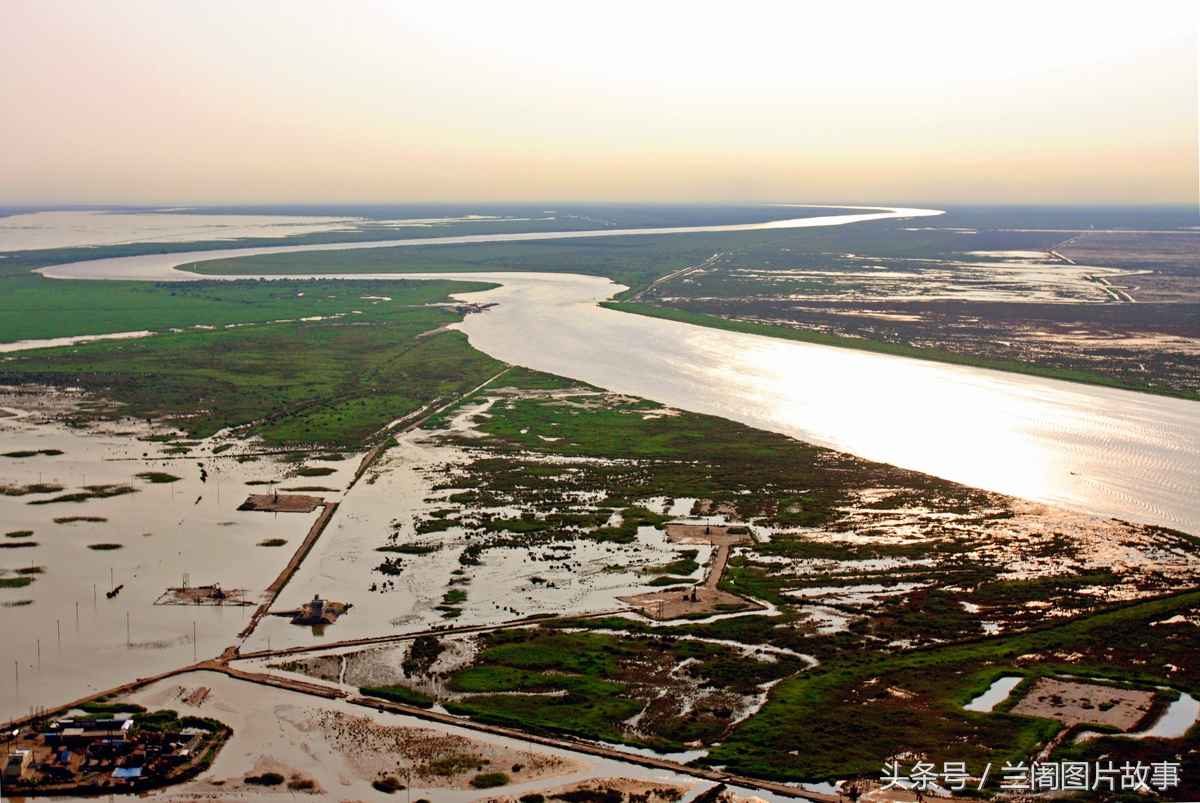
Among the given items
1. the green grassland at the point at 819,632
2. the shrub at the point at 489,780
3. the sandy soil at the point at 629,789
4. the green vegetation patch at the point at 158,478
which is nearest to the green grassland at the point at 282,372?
the green vegetation patch at the point at 158,478

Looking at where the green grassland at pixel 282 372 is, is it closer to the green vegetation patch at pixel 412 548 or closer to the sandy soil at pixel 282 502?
the sandy soil at pixel 282 502

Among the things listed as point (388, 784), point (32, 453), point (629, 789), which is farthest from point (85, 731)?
point (32, 453)

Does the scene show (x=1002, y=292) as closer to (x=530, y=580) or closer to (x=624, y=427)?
(x=624, y=427)

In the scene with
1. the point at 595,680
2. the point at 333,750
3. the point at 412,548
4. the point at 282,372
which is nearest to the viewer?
the point at 333,750

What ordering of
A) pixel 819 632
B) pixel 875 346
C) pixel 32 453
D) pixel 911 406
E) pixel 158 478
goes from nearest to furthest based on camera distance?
pixel 819 632
pixel 158 478
pixel 32 453
pixel 911 406
pixel 875 346

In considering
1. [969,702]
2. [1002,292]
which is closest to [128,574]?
[969,702]

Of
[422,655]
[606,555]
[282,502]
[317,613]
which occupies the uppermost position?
[282,502]

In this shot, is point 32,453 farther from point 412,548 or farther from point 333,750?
point 333,750

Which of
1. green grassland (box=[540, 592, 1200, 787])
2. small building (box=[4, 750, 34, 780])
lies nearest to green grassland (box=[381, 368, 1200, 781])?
green grassland (box=[540, 592, 1200, 787])
